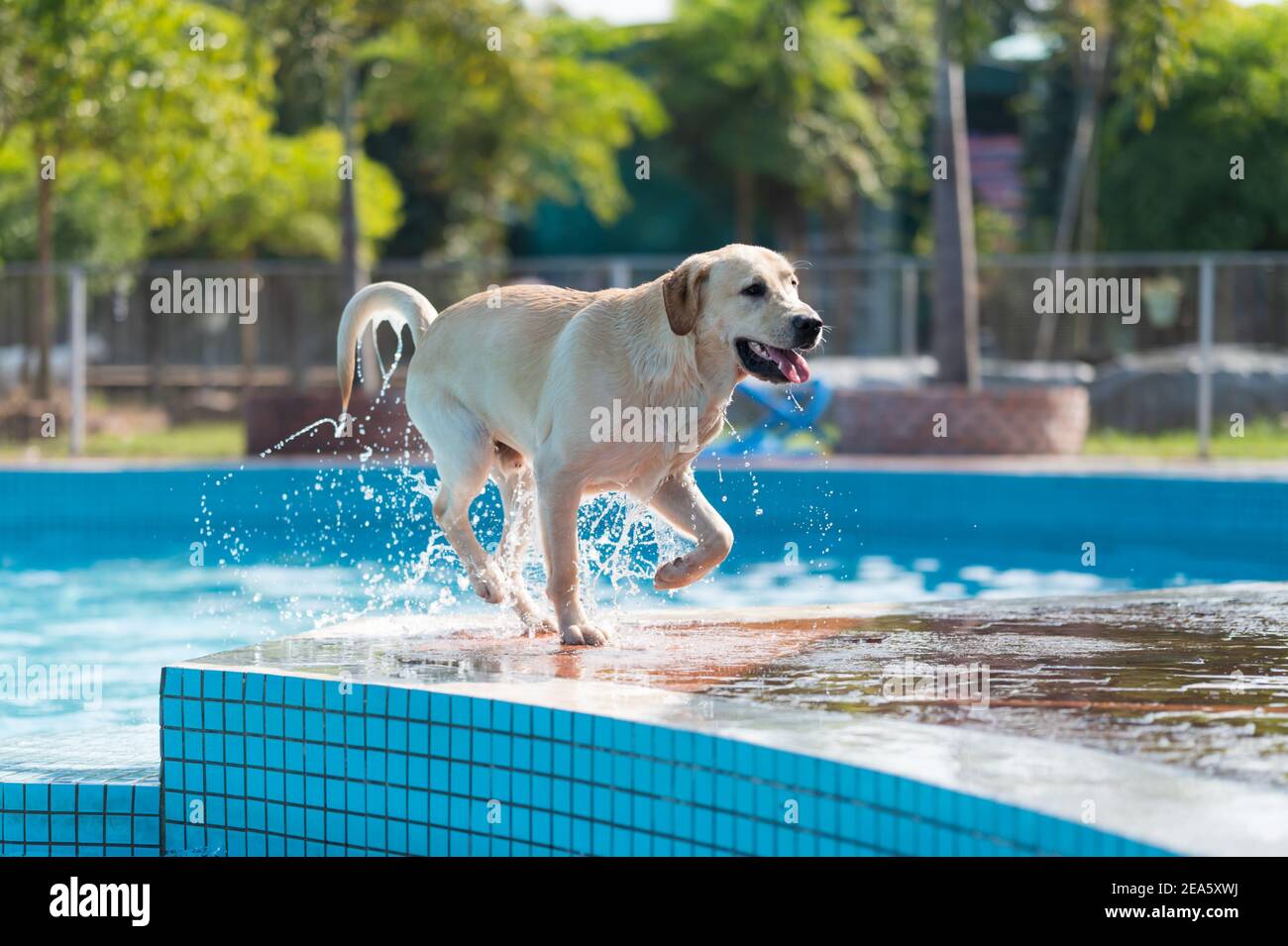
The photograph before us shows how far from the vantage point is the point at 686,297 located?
202 inches

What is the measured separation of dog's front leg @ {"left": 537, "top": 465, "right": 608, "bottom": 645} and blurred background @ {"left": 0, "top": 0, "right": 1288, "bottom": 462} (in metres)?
7.66

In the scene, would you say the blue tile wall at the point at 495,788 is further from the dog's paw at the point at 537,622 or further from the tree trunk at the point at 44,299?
the tree trunk at the point at 44,299

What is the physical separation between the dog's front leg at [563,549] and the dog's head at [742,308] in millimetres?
637

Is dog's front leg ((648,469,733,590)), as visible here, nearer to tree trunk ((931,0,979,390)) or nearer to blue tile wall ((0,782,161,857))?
blue tile wall ((0,782,161,857))

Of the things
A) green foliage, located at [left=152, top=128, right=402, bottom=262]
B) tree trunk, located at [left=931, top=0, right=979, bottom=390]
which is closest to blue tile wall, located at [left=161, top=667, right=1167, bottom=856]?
tree trunk, located at [left=931, top=0, right=979, bottom=390]

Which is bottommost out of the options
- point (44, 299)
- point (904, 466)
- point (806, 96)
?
point (904, 466)

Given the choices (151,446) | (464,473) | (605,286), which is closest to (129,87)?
(151,446)

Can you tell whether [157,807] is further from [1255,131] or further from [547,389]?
[1255,131]

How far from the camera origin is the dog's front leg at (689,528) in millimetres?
5480

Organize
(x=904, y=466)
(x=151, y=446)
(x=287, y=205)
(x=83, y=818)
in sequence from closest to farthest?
(x=83, y=818) < (x=904, y=466) < (x=151, y=446) < (x=287, y=205)

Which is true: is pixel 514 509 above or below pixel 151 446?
below

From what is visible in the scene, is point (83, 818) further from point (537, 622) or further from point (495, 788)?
point (537, 622)

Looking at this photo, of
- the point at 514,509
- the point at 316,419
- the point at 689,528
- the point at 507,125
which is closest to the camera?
the point at 689,528

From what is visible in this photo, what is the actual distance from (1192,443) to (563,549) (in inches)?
499
